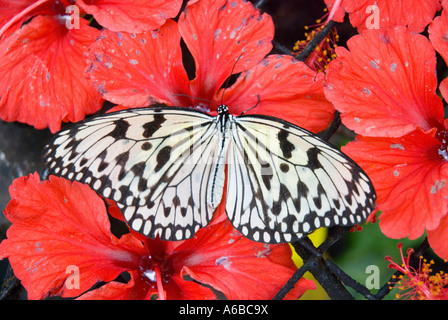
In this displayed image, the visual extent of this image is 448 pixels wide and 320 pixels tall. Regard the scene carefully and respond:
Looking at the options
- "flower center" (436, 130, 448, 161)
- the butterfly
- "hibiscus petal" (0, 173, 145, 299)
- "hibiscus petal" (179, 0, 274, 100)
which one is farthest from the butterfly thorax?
"flower center" (436, 130, 448, 161)

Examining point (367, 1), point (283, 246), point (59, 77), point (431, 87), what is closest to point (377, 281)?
point (283, 246)

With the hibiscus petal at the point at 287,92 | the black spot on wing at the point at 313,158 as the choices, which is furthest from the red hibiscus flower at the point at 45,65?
the black spot on wing at the point at 313,158

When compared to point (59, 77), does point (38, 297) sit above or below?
below

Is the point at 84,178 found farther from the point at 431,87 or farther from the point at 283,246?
the point at 431,87

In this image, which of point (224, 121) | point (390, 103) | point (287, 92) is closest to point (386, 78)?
point (390, 103)

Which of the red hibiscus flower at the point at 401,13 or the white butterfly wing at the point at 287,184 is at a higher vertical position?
the red hibiscus flower at the point at 401,13

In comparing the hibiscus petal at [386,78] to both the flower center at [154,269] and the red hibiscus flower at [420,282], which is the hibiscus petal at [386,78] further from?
the flower center at [154,269]
